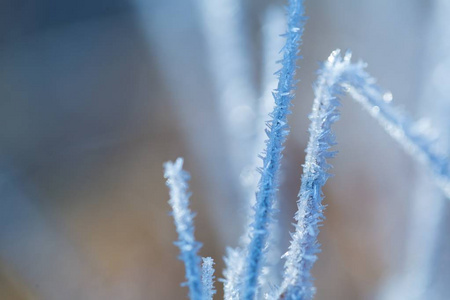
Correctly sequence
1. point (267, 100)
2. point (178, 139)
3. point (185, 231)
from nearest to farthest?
point (185, 231)
point (267, 100)
point (178, 139)

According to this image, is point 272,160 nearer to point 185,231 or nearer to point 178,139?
point 185,231

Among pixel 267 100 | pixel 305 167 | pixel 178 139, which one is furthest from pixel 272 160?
pixel 178 139

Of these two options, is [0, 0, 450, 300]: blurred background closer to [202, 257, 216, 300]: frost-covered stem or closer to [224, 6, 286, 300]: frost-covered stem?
[224, 6, 286, 300]: frost-covered stem

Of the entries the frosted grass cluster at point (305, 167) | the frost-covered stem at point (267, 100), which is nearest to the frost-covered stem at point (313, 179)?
the frosted grass cluster at point (305, 167)

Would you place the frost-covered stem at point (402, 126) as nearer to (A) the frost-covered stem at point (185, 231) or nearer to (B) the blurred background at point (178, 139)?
(A) the frost-covered stem at point (185, 231)

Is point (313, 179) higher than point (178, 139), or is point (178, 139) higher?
point (178, 139)

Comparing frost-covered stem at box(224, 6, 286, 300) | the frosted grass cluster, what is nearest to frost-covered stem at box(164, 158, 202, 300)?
the frosted grass cluster

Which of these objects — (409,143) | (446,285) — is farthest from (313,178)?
(446,285)
